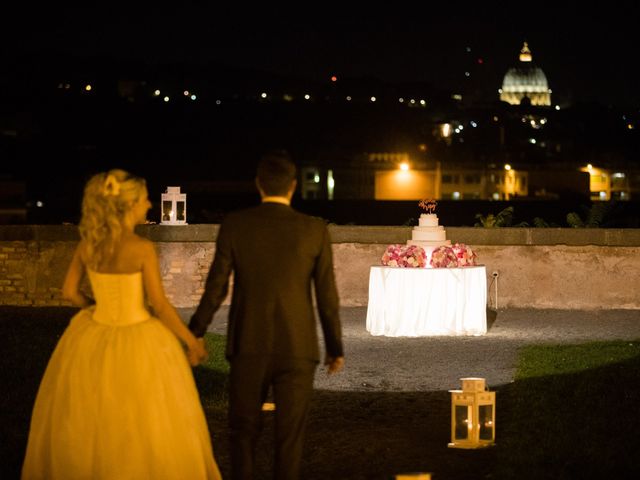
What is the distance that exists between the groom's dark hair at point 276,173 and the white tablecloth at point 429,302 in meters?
8.55

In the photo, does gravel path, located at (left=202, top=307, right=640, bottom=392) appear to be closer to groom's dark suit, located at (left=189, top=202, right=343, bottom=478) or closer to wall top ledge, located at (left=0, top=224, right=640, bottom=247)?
wall top ledge, located at (left=0, top=224, right=640, bottom=247)

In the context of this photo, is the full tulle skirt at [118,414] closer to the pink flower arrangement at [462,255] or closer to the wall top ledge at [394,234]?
the pink flower arrangement at [462,255]

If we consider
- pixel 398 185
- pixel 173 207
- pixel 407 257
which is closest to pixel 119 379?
pixel 407 257

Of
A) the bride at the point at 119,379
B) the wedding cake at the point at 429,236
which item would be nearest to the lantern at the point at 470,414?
the bride at the point at 119,379

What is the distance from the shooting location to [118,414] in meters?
6.16

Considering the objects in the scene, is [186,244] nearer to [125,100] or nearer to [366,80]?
[125,100]

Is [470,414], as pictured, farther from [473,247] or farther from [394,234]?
[394,234]

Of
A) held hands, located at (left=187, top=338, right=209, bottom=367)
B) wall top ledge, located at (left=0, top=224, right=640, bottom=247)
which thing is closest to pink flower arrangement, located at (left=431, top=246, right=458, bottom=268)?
wall top ledge, located at (left=0, top=224, right=640, bottom=247)

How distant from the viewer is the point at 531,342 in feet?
46.7

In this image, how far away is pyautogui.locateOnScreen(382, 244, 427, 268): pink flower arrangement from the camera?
48.5 feet

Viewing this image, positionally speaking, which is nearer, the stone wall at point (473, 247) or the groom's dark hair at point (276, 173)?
the groom's dark hair at point (276, 173)

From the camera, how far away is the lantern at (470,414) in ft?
26.4

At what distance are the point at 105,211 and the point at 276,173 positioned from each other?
887mm

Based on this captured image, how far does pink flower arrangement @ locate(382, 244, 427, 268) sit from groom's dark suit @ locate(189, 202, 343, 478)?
8616mm
